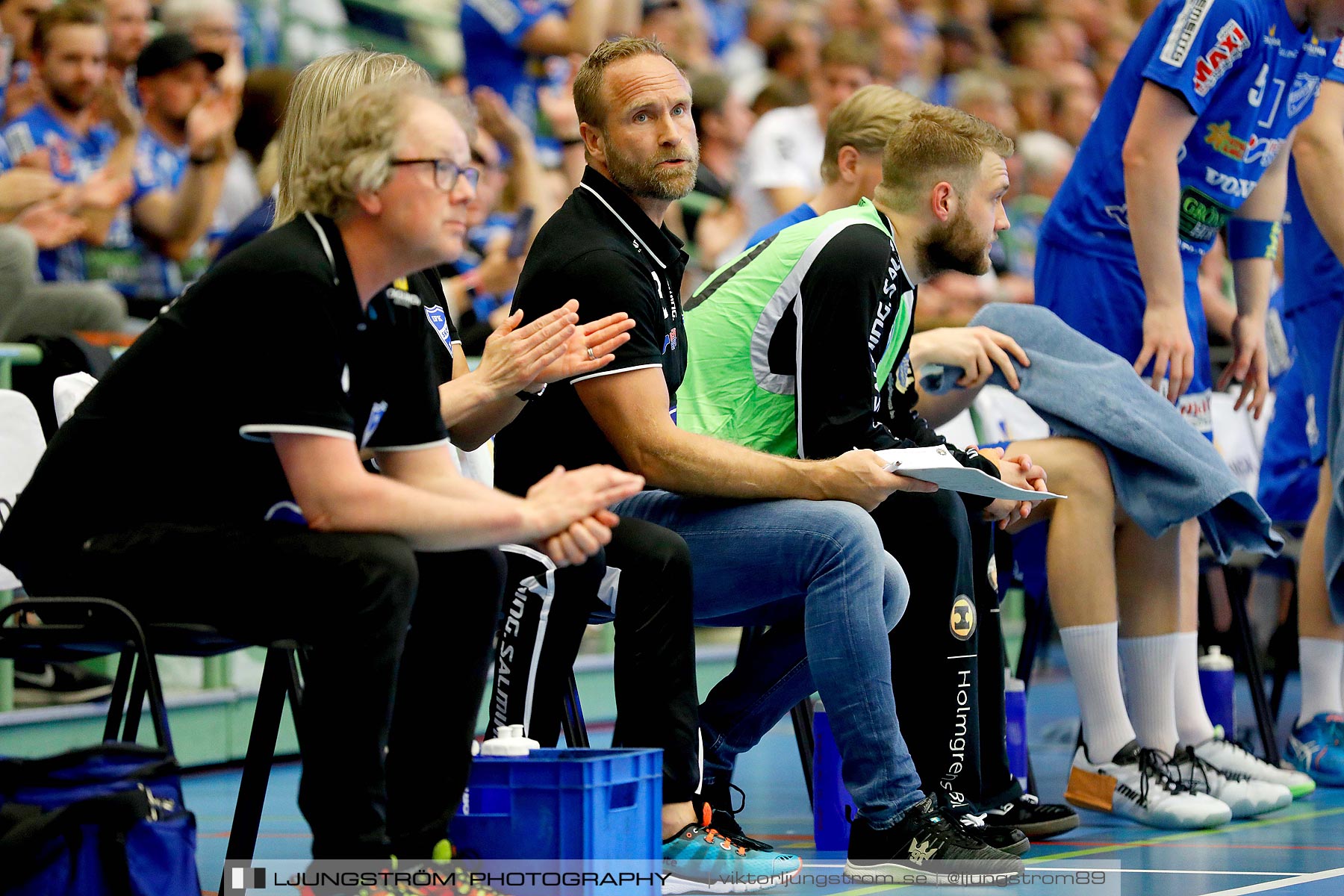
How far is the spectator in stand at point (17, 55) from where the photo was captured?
527 centimetres

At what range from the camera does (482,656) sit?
7.93 ft

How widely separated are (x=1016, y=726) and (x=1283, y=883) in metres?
0.96

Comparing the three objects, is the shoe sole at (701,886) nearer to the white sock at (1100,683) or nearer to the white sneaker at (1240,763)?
the white sock at (1100,683)

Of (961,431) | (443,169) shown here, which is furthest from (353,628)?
(961,431)

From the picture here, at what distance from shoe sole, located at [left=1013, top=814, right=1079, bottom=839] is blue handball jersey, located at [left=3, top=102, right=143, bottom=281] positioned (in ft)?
11.4

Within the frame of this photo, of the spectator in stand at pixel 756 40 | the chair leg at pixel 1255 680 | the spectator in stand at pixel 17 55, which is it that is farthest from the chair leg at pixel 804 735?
the spectator in stand at pixel 756 40

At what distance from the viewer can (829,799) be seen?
3373 mm

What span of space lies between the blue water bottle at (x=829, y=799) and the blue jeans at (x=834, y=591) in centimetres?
47

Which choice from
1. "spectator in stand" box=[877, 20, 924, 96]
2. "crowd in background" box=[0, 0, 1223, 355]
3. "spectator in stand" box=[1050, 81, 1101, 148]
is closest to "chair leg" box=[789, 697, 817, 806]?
"crowd in background" box=[0, 0, 1223, 355]

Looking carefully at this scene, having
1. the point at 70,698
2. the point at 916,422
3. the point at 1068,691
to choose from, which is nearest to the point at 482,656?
the point at 916,422

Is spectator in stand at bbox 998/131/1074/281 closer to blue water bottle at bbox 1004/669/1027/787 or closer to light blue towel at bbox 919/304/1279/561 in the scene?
light blue towel at bbox 919/304/1279/561

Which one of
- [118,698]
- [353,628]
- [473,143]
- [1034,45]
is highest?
[1034,45]

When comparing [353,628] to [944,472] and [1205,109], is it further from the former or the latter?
[1205,109]

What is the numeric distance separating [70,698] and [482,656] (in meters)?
2.29
